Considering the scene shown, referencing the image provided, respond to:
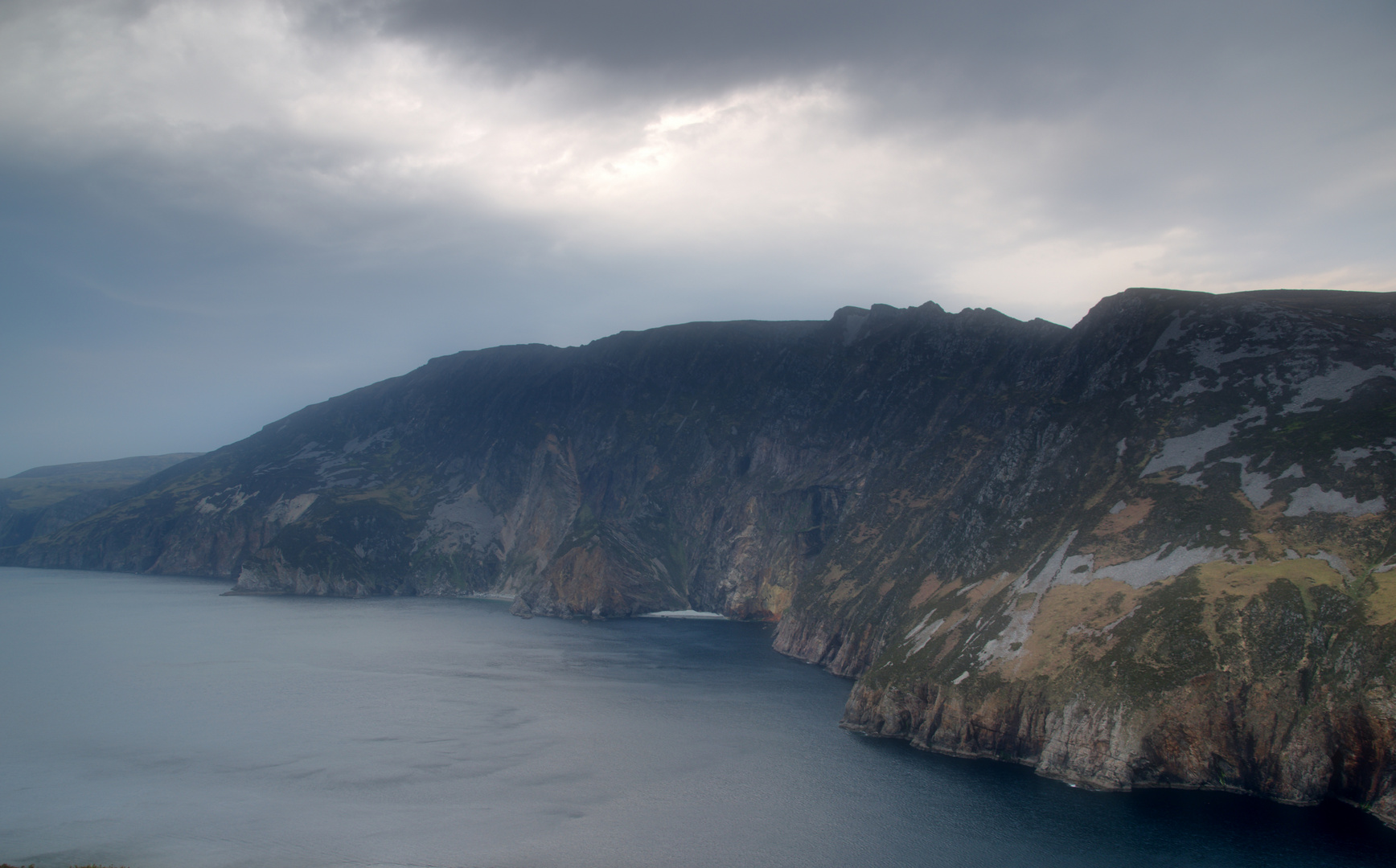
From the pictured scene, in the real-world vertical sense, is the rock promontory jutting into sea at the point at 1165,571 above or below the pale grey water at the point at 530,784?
above

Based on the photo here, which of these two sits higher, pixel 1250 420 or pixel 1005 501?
pixel 1250 420

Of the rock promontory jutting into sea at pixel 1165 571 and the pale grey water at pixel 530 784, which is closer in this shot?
the pale grey water at pixel 530 784

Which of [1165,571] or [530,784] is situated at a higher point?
[1165,571]

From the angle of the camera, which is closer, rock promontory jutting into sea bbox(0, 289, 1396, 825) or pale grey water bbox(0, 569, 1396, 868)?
pale grey water bbox(0, 569, 1396, 868)

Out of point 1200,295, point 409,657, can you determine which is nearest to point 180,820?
point 409,657

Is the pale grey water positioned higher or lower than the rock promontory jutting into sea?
lower

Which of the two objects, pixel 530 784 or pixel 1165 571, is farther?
pixel 1165 571

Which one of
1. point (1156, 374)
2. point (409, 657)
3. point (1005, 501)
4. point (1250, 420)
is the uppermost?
point (1156, 374)

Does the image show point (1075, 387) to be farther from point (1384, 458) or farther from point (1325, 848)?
point (1325, 848)
